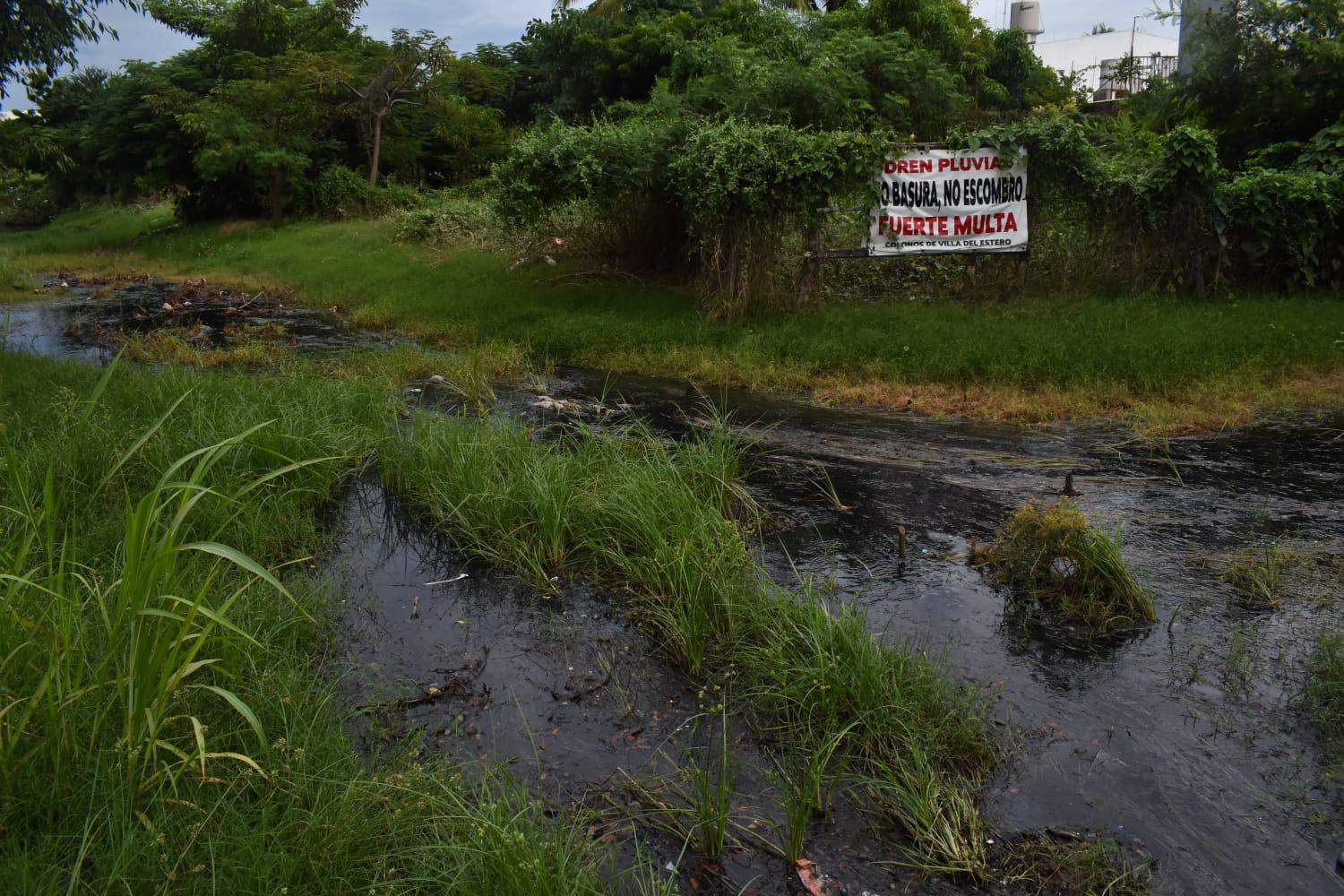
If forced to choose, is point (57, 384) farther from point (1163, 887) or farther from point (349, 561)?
point (1163, 887)

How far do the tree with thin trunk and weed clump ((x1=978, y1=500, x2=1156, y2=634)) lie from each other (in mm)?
22973

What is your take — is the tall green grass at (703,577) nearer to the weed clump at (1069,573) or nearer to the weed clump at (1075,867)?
the weed clump at (1075,867)

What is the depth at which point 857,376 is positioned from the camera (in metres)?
10.7

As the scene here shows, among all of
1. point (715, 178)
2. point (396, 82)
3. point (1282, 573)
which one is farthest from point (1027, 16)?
point (1282, 573)

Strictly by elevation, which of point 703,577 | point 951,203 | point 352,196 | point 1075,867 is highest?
point 352,196

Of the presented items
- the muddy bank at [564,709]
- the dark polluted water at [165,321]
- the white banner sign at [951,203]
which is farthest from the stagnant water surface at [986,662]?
the dark polluted water at [165,321]

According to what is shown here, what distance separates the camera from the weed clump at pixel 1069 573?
16.8ft

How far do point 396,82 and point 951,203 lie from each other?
1813 centimetres

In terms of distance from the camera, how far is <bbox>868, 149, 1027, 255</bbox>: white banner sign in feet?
39.4

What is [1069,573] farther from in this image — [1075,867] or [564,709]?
[564,709]

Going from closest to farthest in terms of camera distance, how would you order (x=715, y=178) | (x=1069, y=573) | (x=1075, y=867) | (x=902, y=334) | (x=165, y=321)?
(x=1075, y=867) → (x=1069, y=573) → (x=902, y=334) → (x=715, y=178) → (x=165, y=321)

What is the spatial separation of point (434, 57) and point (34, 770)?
81.3 feet

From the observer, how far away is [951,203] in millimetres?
12070

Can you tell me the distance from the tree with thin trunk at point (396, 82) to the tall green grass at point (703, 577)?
66.8 feet
